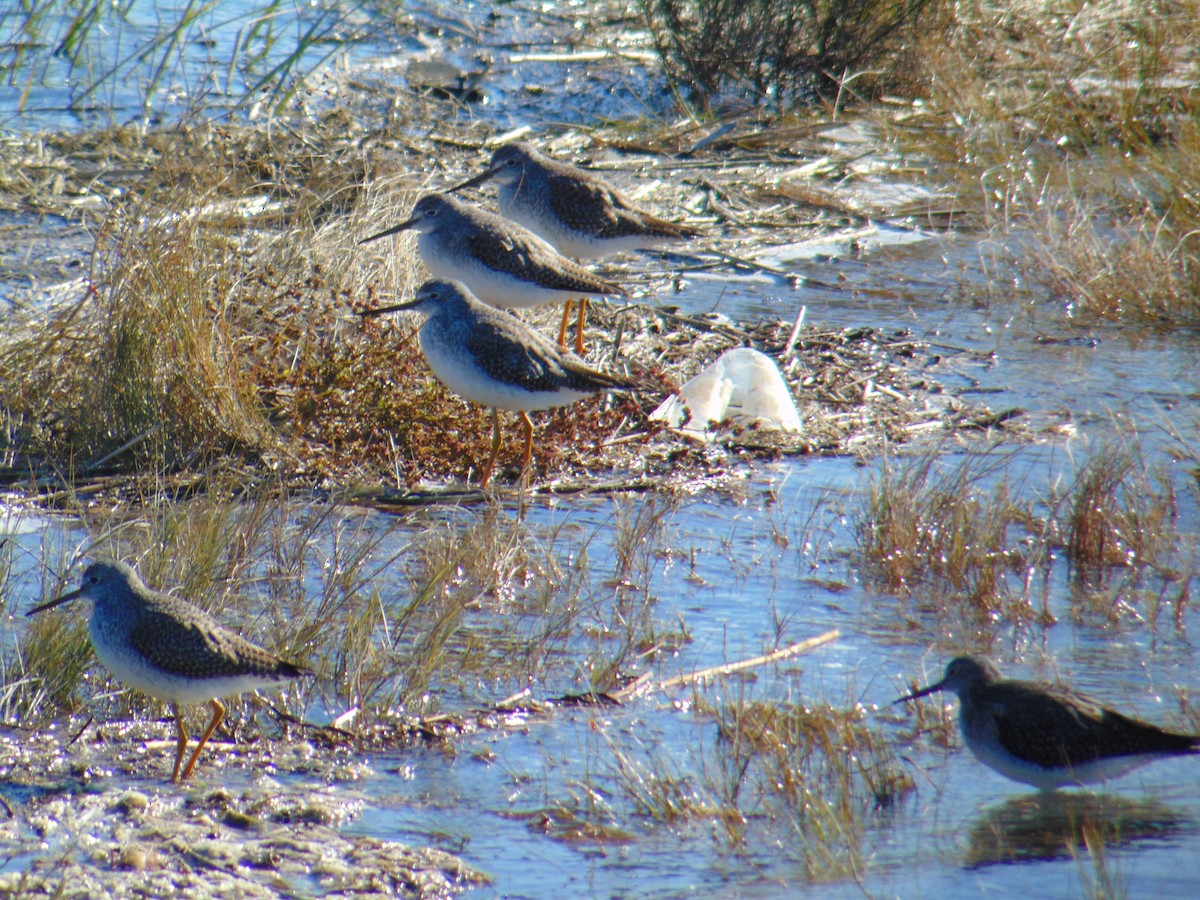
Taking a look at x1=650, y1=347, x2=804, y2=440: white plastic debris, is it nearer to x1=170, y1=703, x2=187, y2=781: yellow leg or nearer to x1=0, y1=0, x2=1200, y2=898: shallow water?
x1=0, y1=0, x2=1200, y2=898: shallow water

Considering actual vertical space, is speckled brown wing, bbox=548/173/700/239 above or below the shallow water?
above

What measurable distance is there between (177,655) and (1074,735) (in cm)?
270

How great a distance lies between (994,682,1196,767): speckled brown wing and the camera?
14.6 ft

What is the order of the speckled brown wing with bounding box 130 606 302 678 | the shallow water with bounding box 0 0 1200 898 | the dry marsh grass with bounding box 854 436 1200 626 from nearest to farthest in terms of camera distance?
1. the shallow water with bounding box 0 0 1200 898
2. the speckled brown wing with bounding box 130 606 302 678
3. the dry marsh grass with bounding box 854 436 1200 626

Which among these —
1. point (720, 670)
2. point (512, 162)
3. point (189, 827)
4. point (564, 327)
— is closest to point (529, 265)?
point (564, 327)

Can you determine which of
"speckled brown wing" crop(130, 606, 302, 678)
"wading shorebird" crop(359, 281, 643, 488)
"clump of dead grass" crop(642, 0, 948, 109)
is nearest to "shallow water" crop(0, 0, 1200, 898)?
"speckled brown wing" crop(130, 606, 302, 678)

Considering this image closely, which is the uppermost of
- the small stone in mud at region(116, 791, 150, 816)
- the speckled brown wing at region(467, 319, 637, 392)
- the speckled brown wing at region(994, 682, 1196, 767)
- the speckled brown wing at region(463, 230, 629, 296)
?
the speckled brown wing at region(463, 230, 629, 296)

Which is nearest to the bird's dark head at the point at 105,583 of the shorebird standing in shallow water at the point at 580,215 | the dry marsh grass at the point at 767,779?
the dry marsh grass at the point at 767,779

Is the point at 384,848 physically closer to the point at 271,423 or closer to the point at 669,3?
the point at 271,423

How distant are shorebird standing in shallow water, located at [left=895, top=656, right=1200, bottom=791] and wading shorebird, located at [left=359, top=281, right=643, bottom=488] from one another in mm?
2594

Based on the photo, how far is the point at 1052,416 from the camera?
7953mm

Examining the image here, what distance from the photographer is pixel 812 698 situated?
502 cm

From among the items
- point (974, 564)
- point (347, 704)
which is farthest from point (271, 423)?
point (974, 564)

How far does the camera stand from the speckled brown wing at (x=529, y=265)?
25.6 feet
